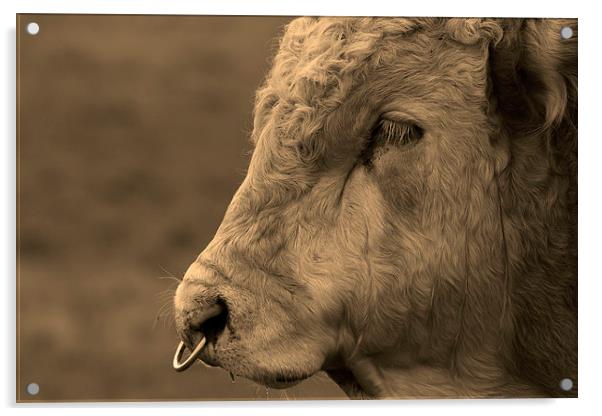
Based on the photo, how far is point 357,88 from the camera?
1.46 meters

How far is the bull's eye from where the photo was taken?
57.5 inches

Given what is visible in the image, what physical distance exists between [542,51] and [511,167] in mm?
203

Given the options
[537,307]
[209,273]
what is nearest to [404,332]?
[537,307]

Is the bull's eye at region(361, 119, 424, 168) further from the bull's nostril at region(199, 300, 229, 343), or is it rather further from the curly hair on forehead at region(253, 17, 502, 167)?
the bull's nostril at region(199, 300, 229, 343)

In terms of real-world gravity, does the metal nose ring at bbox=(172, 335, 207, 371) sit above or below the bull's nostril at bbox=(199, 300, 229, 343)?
below

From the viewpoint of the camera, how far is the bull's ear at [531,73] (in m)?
1.45

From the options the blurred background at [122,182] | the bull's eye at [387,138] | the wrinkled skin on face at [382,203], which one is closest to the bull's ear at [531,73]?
the wrinkled skin on face at [382,203]

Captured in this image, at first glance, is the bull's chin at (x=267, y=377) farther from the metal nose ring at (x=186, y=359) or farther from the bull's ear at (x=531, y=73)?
the bull's ear at (x=531, y=73)

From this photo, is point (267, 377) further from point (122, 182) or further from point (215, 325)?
point (122, 182)

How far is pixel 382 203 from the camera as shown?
1.46 m

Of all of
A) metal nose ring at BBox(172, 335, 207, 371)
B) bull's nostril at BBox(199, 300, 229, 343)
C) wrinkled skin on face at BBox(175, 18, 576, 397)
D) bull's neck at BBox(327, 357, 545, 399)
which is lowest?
bull's neck at BBox(327, 357, 545, 399)

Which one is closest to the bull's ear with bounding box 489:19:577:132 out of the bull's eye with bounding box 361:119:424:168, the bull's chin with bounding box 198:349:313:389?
the bull's eye with bounding box 361:119:424:168

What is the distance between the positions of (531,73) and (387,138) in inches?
10.2
